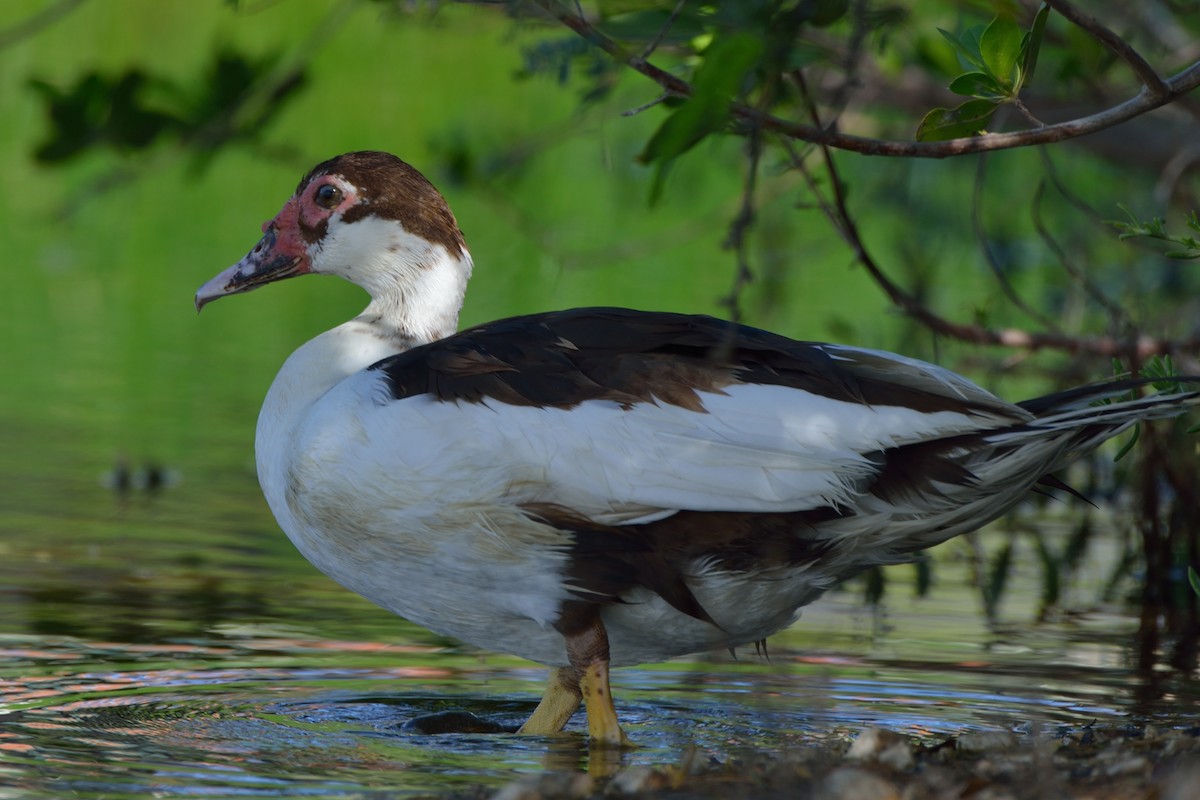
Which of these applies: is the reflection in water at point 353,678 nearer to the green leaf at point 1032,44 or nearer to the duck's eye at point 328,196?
the duck's eye at point 328,196

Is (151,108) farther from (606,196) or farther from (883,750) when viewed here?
(606,196)

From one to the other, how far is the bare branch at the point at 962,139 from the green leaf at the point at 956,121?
0.05m

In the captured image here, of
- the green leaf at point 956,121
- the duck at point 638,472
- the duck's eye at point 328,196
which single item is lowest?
the duck at point 638,472

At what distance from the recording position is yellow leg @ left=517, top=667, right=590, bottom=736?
4715 millimetres

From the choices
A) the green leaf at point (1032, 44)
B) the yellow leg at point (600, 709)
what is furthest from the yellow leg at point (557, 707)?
the green leaf at point (1032, 44)

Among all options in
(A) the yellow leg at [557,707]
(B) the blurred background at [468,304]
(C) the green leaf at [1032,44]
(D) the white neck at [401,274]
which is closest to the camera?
(C) the green leaf at [1032,44]

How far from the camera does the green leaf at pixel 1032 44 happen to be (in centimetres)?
389

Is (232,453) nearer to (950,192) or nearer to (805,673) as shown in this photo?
(805,673)

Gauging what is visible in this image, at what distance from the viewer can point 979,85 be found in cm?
402

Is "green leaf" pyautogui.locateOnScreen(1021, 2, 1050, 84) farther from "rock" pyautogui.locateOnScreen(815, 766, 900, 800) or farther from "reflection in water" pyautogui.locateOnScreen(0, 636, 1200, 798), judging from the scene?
"rock" pyautogui.locateOnScreen(815, 766, 900, 800)

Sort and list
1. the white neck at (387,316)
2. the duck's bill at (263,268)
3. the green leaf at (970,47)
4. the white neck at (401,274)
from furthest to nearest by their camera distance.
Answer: the duck's bill at (263,268) → the white neck at (401,274) → the white neck at (387,316) → the green leaf at (970,47)

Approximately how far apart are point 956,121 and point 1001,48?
0.77ft

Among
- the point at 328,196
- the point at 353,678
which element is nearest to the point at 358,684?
the point at 353,678

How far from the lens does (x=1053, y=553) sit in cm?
710
